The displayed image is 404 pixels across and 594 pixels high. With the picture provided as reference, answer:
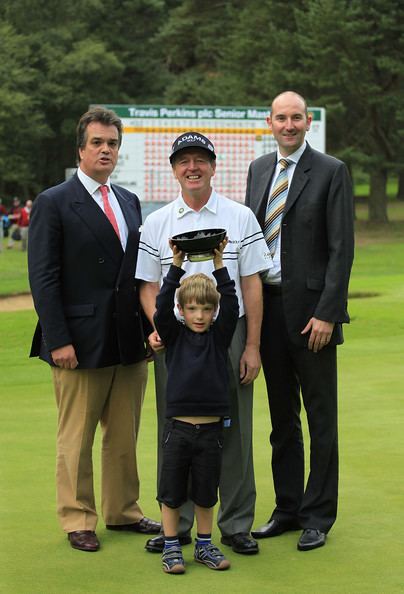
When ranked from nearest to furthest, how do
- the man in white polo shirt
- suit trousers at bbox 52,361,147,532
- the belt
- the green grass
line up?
the green grass < the man in white polo shirt < the belt < suit trousers at bbox 52,361,147,532

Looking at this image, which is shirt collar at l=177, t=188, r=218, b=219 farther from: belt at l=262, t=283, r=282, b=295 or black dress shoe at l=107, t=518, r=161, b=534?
black dress shoe at l=107, t=518, r=161, b=534

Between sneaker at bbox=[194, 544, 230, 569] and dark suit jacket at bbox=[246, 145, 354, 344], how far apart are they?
3.22ft

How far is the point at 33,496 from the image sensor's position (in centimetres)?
572

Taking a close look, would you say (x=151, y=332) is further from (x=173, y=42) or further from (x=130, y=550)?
(x=173, y=42)

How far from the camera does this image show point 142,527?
208 inches

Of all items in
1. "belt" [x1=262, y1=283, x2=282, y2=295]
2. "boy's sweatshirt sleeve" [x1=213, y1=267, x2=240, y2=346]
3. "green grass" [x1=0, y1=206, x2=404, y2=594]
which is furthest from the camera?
"belt" [x1=262, y1=283, x2=282, y2=295]

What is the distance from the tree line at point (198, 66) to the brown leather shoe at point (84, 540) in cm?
3210

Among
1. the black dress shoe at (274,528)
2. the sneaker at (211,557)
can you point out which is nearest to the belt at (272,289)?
the black dress shoe at (274,528)

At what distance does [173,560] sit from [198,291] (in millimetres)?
1078

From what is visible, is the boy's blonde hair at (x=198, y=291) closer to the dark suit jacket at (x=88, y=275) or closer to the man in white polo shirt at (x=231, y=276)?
the man in white polo shirt at (x=231, y=276)

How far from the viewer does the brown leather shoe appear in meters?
4.96

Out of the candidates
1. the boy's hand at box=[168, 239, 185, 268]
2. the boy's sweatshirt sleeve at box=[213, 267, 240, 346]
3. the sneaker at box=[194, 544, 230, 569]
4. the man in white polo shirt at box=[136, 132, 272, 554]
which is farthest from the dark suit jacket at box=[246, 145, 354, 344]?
the sneaker at box=[194, 544, 230, 569]

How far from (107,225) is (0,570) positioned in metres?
1.58

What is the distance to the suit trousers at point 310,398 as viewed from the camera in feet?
16.7
